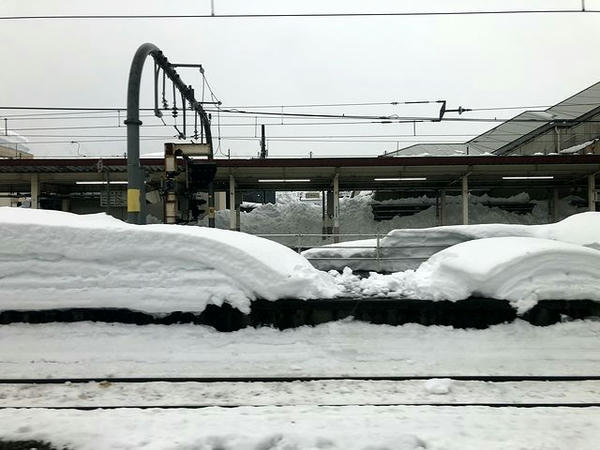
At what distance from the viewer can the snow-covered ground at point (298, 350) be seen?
4883 millimetres

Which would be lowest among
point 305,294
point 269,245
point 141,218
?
point 305,294

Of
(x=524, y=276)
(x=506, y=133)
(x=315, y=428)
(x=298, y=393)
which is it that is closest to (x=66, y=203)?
(x=298, y=393)

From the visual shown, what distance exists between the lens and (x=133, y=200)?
28.1 ft

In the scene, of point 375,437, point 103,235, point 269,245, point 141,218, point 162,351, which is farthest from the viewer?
point 141,218

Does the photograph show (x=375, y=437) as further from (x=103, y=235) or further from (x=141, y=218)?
(x=141, y=218)

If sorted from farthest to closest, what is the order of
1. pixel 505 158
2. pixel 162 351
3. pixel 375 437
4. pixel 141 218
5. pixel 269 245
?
pixel 505 158 → pixel 141 218 → pixel 269 245 → pixel 162 351 → pixel 375 437

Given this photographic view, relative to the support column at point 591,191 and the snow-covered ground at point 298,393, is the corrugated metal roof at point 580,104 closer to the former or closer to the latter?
the support column at point 591,191

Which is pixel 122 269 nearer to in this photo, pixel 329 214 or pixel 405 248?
pixel 405 248

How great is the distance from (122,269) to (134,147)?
12.1 feet

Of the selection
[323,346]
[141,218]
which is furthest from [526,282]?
[141,218]

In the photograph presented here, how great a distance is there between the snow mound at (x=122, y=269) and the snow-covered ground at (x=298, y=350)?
0.38m

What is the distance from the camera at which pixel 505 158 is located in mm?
20672

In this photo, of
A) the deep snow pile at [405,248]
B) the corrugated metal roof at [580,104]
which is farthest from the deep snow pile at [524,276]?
the corrugated metal roof at [580,104]

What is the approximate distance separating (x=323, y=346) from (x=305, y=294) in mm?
705
